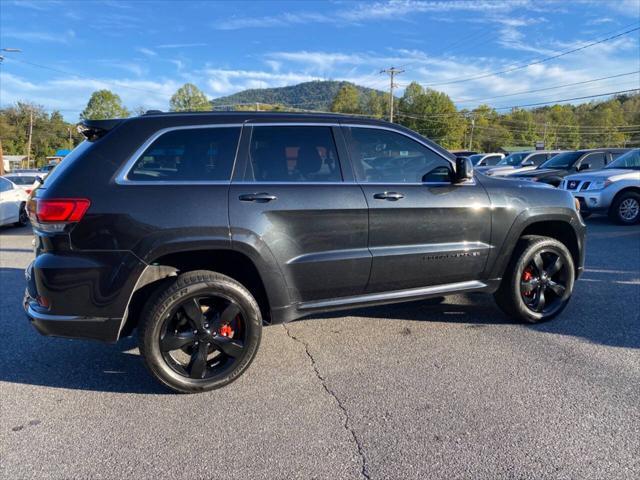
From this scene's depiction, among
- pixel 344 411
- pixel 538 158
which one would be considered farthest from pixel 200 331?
pixel 538 158

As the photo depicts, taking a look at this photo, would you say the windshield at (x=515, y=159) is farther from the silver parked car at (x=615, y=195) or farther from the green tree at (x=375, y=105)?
the green tree at (x=375, y=105)

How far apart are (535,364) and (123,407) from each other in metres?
3.05

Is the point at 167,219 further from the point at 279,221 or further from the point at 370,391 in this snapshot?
the point at 370,391

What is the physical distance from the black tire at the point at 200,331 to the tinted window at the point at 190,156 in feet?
2.31

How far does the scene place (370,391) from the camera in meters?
3.13

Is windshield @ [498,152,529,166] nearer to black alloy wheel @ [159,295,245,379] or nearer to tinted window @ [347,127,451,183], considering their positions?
tinted window @ [347,127,451,183]

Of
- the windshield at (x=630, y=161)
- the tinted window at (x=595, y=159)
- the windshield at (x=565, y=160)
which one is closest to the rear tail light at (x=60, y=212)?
the windshield at (x=630, y=161)

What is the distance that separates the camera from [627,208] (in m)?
10.3

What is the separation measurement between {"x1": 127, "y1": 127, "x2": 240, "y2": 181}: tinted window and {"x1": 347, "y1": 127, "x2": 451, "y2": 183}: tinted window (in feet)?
3.23

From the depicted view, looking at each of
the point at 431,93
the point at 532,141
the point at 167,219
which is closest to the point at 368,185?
the point at 167,219

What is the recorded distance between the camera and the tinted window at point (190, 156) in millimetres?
3055

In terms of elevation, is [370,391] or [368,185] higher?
[368,185]

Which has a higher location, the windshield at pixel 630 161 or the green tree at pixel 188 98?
the green tree at pixel 188 98

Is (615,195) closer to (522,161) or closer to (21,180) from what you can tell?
(522,161)
